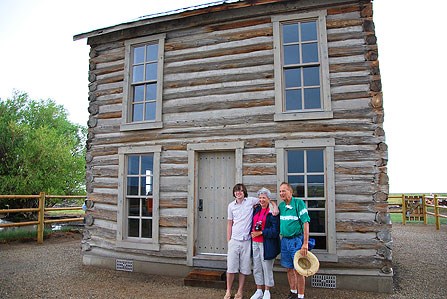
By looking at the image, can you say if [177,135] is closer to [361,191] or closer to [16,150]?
[361,191]

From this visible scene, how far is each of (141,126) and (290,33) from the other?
3.91 meters

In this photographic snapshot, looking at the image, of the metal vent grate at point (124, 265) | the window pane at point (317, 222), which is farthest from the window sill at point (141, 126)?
the window pane at point (317, 222)

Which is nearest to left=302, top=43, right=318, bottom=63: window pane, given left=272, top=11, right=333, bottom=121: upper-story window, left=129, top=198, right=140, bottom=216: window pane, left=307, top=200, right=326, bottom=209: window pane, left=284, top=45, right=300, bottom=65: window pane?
left=272, top=11, right=333, bottom=121: upper-story window

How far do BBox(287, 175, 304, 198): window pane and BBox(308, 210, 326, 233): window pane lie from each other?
0.41 metres

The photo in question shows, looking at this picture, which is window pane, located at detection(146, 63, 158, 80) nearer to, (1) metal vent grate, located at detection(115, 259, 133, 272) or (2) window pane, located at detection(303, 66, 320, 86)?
(2) window pane, located at detection(303, 66, 320, 86)

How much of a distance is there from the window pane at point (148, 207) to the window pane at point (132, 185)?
0.39 meters

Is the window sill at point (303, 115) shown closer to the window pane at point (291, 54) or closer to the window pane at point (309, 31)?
the window pane at point (291, 54)

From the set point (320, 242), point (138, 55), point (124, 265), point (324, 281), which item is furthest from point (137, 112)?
point (324, 281)

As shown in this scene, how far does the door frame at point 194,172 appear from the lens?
6676 millimetres

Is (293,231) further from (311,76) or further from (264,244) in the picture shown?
(311,76)

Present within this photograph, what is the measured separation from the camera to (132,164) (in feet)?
25.3

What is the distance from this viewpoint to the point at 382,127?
6.06 meters

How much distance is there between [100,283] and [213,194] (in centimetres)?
290

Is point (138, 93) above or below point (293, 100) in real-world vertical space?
above
